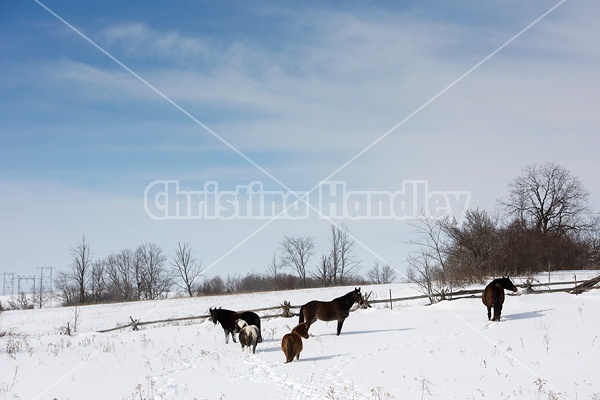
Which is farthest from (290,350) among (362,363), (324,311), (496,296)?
(496,296)

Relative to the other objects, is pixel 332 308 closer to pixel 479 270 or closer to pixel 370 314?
pixel 370 314

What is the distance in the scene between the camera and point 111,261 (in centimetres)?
9106

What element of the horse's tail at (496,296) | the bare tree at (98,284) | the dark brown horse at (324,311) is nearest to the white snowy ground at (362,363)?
the dark brown horse at (324,311)

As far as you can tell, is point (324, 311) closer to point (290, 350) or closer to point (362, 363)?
point (290, 350)

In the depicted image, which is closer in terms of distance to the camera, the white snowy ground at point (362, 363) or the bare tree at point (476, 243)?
the white snowy ground at point (362, 363)

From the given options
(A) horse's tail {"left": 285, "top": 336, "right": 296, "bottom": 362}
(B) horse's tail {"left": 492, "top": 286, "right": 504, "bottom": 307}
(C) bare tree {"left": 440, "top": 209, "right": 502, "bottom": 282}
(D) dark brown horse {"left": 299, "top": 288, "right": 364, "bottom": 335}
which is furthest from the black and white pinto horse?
(C) bare tree {"left": 440, "top": 209, "right": 502, "bottom": 282}

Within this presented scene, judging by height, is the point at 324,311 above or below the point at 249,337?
above

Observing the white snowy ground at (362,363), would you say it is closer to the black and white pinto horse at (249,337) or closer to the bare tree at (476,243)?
the black and white pinto horse at (249,337)

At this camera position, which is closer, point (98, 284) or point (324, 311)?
point (324, 311)

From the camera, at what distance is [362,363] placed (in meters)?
12.1

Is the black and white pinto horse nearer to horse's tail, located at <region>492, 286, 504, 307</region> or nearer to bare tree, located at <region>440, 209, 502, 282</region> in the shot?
horse's tail, located at <region>492, 286, 504, 307</region>

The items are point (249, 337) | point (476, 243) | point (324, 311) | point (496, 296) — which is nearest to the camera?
point (249, 337)

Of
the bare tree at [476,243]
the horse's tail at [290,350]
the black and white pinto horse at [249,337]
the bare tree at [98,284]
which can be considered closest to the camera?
the horse's tail at [290,350]

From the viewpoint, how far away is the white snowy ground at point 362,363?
9078mm
